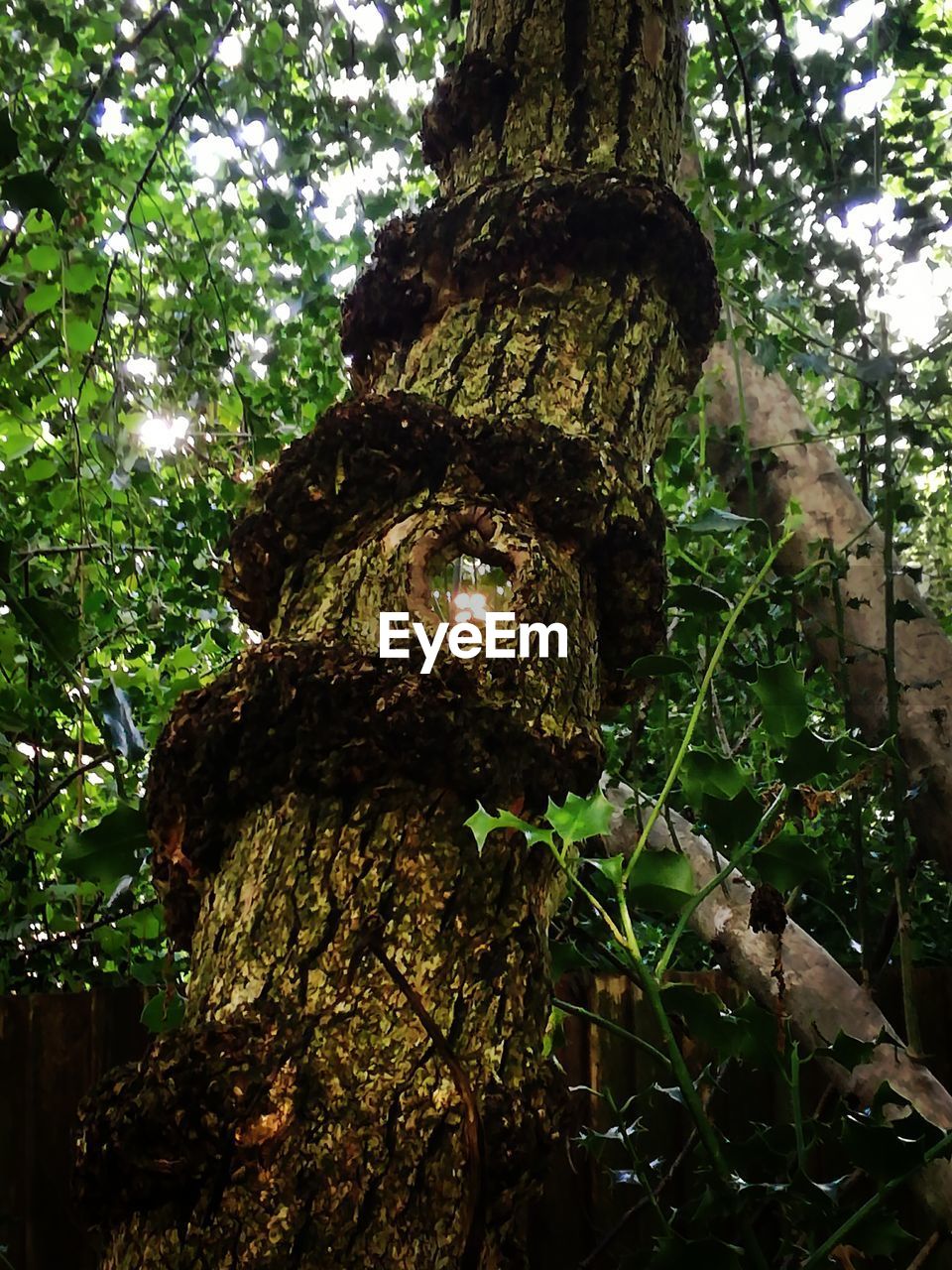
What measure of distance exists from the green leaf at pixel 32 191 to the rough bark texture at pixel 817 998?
0.97 metres

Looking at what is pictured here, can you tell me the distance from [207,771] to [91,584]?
1.55m

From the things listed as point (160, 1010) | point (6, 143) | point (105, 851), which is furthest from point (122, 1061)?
point (6, 143)

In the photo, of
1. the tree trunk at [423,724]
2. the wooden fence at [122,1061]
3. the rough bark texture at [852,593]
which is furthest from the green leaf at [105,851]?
the wooden fence at [122,1061]

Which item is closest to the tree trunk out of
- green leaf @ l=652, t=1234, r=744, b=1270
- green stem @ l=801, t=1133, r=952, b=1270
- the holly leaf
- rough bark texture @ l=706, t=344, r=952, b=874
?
the holly leaf

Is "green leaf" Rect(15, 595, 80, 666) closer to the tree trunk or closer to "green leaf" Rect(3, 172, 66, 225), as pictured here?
the tree trunk

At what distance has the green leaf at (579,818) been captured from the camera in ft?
1.95

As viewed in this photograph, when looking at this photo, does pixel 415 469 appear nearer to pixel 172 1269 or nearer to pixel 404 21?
pixel 172 1269

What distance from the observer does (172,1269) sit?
1.63 ft

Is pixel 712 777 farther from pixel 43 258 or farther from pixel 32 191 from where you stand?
pixel 43 258

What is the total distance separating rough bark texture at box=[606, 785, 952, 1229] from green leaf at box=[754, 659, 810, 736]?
0.38 metres

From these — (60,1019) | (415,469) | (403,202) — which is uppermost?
(403,202)

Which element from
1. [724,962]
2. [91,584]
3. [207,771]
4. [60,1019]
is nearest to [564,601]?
[207,771]

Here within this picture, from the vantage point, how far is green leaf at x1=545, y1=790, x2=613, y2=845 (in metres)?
0.60

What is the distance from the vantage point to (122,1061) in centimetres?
190
